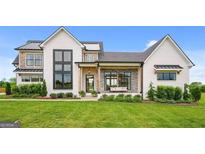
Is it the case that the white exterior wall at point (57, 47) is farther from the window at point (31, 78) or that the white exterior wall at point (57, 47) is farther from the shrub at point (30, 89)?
the window at point (31, 78)

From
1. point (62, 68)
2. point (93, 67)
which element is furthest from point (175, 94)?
point (62, 68)

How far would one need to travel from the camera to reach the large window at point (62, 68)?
67.6 ft

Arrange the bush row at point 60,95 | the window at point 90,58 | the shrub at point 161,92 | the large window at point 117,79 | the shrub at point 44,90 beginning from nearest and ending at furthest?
the shrub at point 161,92 → the bush row at point 60,95 → the shrub at point 44,90 → the large window at point 117,79 → the window at point 90,58

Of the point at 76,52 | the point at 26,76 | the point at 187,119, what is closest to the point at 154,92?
the point at 76,52

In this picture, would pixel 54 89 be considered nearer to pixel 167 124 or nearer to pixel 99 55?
pixel 99 55

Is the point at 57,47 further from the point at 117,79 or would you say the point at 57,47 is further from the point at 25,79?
the point at 117,79

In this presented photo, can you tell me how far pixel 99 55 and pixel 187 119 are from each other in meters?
14.3

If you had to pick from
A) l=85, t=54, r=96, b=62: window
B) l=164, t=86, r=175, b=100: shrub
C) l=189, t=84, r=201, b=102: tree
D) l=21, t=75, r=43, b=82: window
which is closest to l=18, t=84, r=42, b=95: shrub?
l=21, t=75, r=43, b=82: window

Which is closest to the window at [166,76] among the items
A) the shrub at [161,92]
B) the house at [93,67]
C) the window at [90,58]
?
the house at [93,67]

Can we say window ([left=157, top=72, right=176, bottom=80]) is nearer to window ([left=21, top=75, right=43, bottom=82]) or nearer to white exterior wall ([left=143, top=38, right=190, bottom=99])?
white exterior wall ([left=143, top=38, right=190, bottom=99])

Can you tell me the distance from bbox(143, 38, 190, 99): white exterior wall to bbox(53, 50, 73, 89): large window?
6.98 metres

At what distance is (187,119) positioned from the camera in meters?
9.72

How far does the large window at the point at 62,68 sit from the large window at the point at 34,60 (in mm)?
2779

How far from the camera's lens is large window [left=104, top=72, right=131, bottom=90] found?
71.3 feet
